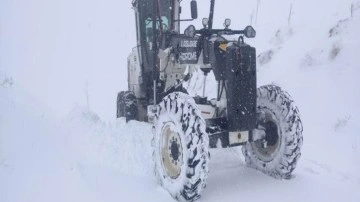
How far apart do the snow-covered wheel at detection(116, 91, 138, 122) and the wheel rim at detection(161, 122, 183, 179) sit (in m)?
3.03

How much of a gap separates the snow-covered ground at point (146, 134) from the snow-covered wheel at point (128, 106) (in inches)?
8.6

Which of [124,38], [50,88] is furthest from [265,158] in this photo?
[124,38]

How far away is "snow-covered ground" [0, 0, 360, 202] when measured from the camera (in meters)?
5.24

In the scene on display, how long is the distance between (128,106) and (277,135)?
3.54 metres

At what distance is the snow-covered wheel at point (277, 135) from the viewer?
5.65 metres

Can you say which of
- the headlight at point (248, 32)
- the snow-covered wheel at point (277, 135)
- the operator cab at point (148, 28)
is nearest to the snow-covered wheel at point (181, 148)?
the headlight at point (248, 32)

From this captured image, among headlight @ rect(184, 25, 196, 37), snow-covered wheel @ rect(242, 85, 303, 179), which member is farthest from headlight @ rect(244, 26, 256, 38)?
snow-covered wheel @ rect(242, 85, 303, 179)

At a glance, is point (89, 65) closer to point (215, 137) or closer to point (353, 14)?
point (353, 14)

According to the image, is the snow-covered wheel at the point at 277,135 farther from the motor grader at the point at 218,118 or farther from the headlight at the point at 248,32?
the headlight at the point at 248,32

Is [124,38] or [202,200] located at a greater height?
[124,38]

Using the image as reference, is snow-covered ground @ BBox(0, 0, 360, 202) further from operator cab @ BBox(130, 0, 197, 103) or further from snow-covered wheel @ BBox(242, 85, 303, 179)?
operator cab @ BBox(130, 0, 197, 103)

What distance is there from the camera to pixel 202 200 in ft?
17.0

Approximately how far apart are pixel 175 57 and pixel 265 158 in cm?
202

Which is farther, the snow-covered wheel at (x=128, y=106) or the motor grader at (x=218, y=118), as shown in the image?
the snow-covered wheel at (x=128, y=106)
